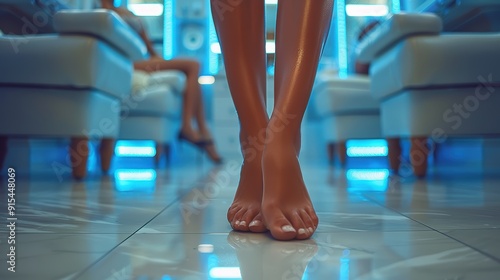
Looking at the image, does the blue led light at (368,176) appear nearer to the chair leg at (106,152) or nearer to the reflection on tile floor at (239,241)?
the reflection on tile floor at (239,241)

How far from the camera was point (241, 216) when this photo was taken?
723 millimetres

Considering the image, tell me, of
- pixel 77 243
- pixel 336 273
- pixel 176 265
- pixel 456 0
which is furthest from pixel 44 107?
pixel 456 0

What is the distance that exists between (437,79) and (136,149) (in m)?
2.86

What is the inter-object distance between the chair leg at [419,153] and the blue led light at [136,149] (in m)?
2.47

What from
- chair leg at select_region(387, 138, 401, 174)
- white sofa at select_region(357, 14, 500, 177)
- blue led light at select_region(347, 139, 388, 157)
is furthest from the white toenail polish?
blue led light at select_region(347, 139, 388, 157)

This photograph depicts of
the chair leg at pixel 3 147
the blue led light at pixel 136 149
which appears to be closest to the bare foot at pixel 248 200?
the chair leg at pixel 3 147

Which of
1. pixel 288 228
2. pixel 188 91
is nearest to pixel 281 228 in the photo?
pixel 288 228

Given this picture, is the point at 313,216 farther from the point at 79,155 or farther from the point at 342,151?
the point at 342,151

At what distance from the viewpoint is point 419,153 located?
160cm

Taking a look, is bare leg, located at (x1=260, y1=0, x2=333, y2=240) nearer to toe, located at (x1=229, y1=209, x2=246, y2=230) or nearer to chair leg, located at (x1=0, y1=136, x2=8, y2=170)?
toe, located at (x1=229, y1=209, x2=246, y2=230)

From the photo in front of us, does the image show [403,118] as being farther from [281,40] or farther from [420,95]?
[281,40]

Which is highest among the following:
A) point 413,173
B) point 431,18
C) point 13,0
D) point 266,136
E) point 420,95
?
point 13,0

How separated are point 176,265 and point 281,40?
0.41 metres

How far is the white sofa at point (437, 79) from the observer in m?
1.50
